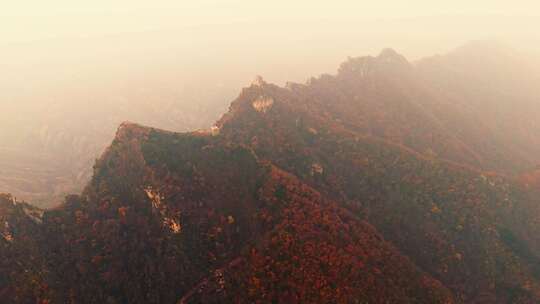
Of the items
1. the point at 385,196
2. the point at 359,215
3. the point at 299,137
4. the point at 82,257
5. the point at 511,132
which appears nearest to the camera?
the point at 82,257

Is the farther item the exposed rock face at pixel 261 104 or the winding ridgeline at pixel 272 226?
the exposed rock face at pixel 261 104

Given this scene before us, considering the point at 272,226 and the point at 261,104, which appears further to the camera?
the point at 261,104

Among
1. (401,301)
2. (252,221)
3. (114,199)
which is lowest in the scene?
(401,301)

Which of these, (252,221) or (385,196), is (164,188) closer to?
(252,221)

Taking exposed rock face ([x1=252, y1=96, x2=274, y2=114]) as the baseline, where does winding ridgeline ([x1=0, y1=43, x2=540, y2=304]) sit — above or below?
below

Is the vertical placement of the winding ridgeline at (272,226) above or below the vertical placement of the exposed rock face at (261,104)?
below

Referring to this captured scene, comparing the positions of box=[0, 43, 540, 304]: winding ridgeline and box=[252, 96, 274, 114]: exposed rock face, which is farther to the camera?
box=[252, 96, 274, 114]: exposed rock face

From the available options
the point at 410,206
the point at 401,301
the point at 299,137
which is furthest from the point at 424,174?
the point at 401,301

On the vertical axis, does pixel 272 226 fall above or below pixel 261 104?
below
